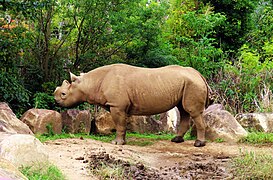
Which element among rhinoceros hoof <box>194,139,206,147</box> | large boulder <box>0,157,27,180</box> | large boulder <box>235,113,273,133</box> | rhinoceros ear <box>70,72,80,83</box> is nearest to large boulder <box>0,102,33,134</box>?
rhinoceros ear <box>70,72,80,83</box>

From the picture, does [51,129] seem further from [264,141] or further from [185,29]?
[185,29]

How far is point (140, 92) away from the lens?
9539 millimetres

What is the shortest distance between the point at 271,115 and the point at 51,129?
5.05m

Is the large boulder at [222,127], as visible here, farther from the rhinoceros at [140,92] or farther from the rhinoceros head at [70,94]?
the rhinoceros head at [70,94]

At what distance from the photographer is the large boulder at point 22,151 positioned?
5809 millimetres

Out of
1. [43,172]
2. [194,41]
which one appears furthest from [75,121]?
[194,41]

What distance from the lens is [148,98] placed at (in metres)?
9.59

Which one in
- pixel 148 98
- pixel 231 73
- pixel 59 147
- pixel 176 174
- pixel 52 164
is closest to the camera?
pixel 52 164

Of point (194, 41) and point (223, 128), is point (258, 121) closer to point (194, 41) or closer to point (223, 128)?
point (223, 128)

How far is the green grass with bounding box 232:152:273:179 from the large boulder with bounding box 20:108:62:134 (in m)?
4.03

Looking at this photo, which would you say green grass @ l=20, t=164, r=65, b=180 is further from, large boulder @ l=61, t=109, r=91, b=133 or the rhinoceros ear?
large boulder @ l=61, t=109, r=91, b=133

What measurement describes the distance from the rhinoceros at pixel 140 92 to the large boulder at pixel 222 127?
0.60 metres

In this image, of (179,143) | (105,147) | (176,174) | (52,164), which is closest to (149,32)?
(179,143)

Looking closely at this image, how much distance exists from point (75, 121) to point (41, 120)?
0.92 metres
